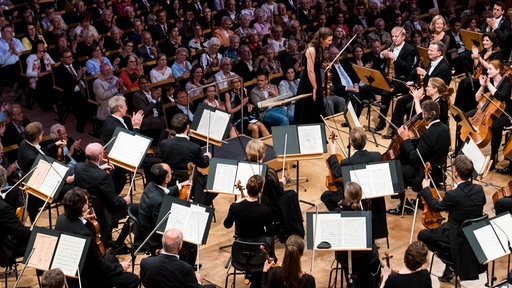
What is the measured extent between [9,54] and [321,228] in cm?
693

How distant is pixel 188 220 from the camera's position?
7.25m

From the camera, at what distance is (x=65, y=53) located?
11523 millimetres

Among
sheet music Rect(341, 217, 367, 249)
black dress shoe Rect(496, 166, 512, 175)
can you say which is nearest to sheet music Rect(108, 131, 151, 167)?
sheet music Rect(341, 217, 367, 249)

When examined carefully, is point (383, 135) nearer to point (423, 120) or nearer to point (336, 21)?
point (423, 120)

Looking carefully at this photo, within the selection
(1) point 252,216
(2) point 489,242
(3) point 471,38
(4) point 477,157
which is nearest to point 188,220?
(1) point 252,216

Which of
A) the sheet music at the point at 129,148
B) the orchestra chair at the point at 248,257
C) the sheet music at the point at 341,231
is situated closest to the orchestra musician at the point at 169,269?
the orchestra chair at the point at 248,257

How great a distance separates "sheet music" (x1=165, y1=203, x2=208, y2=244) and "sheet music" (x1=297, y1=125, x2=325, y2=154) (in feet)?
5.56

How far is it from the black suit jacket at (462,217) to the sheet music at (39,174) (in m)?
3.71

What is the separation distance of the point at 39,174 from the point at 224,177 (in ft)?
5.80

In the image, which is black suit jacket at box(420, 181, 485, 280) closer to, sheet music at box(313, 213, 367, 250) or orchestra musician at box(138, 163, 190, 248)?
sheet music at box(313, 213, 367, 250)

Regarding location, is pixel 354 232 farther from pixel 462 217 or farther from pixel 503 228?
pixel 503 228

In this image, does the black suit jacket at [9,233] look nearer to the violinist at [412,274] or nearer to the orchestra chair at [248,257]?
the orchestra chair at [248,257]

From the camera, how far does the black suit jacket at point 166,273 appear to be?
6645 millimetres

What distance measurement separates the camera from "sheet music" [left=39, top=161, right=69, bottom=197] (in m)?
7.69
